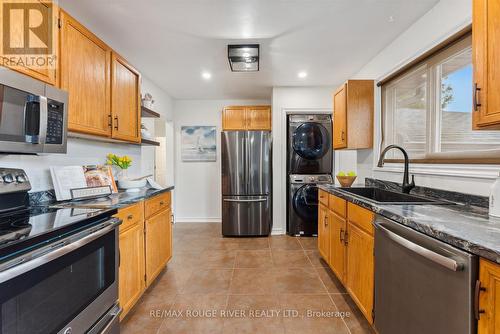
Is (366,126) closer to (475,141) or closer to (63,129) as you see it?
(475,141)

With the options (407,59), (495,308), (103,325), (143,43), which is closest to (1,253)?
(103,325)

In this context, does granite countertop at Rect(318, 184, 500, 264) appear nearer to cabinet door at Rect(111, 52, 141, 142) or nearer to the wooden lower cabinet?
the wooden lower cabinet

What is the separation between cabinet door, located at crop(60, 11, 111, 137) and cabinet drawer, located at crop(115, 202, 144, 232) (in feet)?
2.18

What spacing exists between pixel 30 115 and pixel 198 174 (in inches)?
134

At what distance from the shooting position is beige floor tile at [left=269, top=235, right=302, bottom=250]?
323 cm

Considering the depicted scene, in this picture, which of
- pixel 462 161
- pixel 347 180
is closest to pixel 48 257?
pixel 462 161

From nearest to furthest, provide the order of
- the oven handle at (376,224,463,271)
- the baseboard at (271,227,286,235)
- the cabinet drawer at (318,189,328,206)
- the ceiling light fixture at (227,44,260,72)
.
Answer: the oven handle at (376,224,463,271)
the ceiling light fixture at (227,44,260,72)
the cabinet drawer at (318,189,328,206)
the baseboard at (271,227,286,235)

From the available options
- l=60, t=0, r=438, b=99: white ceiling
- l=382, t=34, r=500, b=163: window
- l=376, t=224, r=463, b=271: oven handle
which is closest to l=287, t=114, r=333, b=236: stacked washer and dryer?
l=60, t=0, r=438, b=99: white ceiling

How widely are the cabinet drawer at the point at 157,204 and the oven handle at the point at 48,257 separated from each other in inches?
30.1

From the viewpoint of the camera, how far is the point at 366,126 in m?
2.69

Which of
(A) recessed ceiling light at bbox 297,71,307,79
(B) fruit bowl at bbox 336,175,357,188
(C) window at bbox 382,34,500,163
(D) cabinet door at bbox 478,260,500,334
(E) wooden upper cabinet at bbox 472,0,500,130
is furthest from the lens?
(A) recessed ceiling light at bbox 297,71,307,79

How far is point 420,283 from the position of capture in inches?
41.7

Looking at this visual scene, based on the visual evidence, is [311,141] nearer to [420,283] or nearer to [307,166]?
[307,166]

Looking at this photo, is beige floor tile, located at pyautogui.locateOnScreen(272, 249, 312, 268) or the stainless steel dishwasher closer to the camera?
the stainless steel dishwasher
